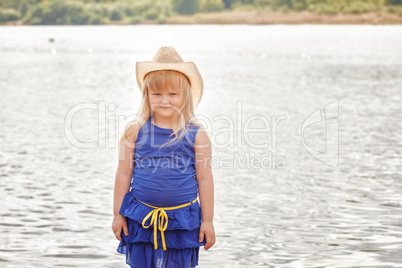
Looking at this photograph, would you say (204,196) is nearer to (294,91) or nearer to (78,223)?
(78,223)

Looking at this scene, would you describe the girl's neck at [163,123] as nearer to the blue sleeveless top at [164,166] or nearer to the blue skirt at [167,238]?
the blue sleeveless top at [164,166]

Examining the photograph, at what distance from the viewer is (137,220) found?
3250 mm

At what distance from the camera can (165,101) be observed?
3252 mm

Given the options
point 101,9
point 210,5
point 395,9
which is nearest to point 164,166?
point 395,9

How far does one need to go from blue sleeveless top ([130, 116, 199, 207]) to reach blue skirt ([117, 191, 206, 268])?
57 millimetres

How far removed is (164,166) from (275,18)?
120 meters

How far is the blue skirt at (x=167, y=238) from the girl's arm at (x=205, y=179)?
38 mm

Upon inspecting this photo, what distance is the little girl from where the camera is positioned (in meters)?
3.25

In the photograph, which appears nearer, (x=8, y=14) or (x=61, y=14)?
(x=61, y=14)

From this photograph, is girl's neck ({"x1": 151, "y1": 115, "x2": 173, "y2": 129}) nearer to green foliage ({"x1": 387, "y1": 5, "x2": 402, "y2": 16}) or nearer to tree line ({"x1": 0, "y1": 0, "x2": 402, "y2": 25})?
green foliage ({"x1": 387, "y1": 5, "x2": 402, "y2": 16})

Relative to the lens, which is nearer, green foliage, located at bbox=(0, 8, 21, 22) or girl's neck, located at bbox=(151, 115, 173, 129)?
girl's neck, located at bbox=(151, 115, 173, 129)

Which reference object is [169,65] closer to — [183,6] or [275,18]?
[275,18]

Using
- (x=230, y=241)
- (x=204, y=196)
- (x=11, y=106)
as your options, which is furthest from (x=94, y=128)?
(x=204, y=196)

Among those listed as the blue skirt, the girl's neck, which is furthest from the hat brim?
the blue skirt
